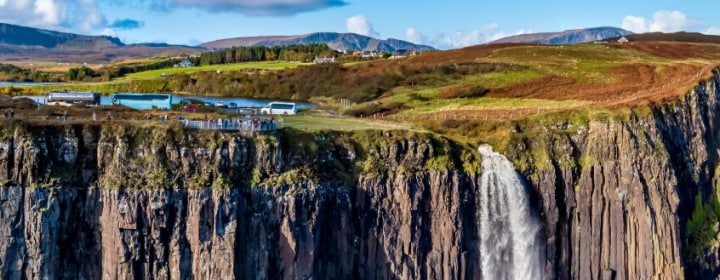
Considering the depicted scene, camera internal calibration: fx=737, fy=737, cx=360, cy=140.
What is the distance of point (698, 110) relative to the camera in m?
77.6

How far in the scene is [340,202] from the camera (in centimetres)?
5622

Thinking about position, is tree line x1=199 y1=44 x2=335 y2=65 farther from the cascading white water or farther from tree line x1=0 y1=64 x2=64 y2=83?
the cascading white water

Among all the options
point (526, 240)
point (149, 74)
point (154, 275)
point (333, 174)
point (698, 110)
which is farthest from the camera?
point (149, 74)

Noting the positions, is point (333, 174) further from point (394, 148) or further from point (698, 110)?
point (698, 110)

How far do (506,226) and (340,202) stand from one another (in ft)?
49.3

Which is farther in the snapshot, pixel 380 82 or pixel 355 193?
pixel 380 82

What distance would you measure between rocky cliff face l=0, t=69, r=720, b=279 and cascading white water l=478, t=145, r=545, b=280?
24 cm

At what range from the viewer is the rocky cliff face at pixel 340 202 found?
49.7 metres

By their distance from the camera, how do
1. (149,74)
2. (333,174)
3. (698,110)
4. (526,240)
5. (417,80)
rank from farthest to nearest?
(149,74) < (417,80) < (698,110) < (526,240) < (333,174)

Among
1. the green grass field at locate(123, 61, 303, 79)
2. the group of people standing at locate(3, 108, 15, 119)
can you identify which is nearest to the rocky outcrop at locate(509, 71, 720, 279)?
the group of people standing at locate(3, 108, 15, 119)

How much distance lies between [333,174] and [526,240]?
59.3 feet

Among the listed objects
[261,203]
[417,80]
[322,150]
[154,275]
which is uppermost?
[417,80]

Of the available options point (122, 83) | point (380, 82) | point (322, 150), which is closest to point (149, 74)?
point (122, 83)

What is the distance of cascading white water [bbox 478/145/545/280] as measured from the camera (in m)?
61.3
